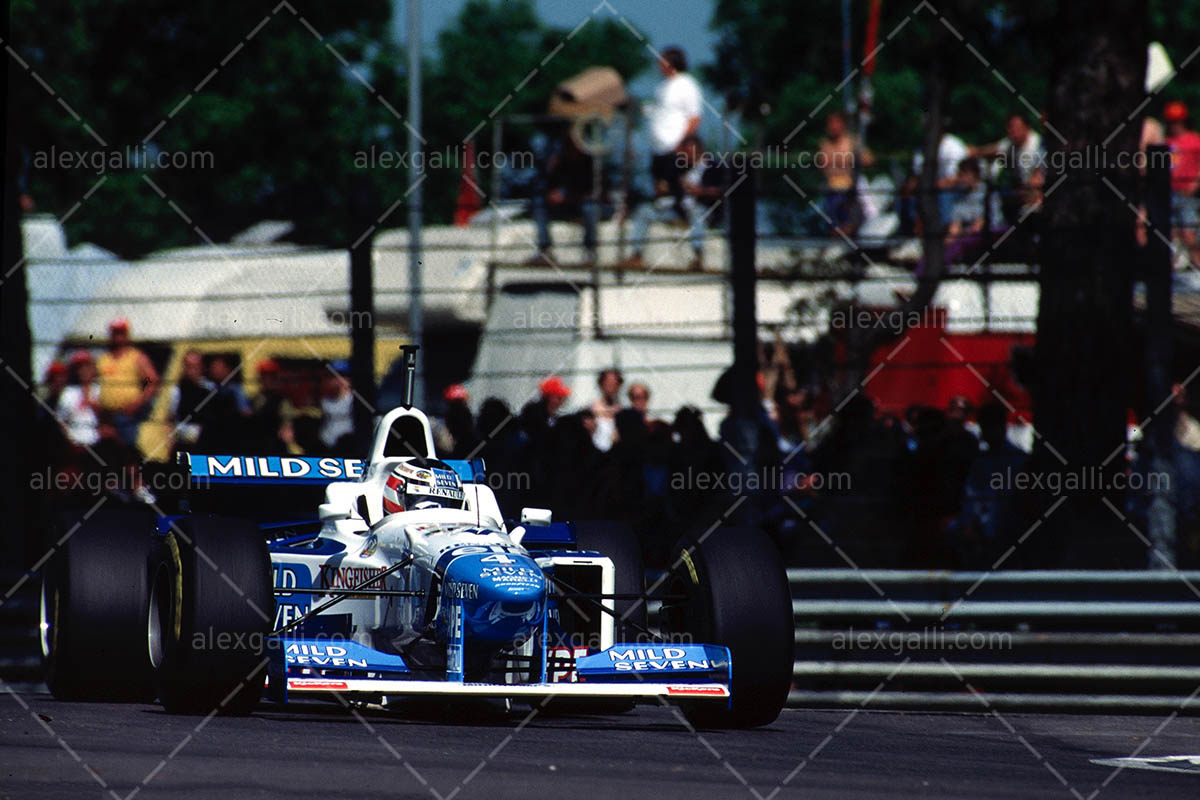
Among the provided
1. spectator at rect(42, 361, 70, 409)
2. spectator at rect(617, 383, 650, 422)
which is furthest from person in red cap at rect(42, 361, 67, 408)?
spectator at rect(617, 383, 650, 422)

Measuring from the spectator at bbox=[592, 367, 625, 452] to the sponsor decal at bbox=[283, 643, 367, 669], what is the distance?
5.06m

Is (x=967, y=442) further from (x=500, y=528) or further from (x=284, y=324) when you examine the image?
(x=284, y=324)

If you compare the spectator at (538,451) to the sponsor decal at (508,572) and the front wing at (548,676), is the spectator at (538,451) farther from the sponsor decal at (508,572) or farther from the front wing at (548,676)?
the sponsor decal at (508,572)

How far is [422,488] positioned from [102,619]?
1.27 m

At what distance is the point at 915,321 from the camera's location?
1232cm

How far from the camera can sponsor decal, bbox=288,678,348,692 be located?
708 cm

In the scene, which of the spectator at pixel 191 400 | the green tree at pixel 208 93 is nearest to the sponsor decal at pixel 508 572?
the spectator at pixel 191 400

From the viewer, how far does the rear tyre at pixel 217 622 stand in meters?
7.34

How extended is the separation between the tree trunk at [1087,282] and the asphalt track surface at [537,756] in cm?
178

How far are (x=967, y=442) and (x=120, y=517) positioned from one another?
4.58 m

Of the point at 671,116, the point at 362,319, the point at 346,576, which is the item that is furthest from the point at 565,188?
the point at 346,576

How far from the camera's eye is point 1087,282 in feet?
36.5

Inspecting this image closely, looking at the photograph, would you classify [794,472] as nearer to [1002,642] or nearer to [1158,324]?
[1158,324]

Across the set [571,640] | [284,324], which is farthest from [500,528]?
[284,324]
